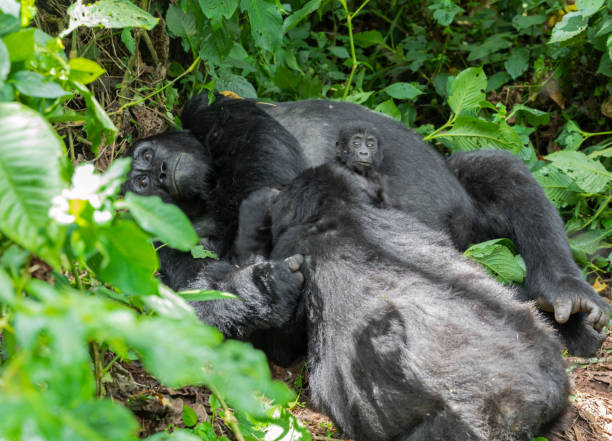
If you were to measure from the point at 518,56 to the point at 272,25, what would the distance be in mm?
2086

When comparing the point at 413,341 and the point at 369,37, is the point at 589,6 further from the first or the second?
the point at 413,341

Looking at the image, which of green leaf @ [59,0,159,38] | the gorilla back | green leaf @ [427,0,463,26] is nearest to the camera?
green leaf @ [59,0,159,38]

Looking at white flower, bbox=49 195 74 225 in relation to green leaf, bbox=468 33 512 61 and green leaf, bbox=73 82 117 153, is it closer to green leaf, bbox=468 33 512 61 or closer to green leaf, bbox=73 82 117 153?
green leaf, bbox=73 82 117 153

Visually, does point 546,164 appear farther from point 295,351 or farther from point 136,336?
point 136,336

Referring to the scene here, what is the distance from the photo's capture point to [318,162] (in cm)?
347

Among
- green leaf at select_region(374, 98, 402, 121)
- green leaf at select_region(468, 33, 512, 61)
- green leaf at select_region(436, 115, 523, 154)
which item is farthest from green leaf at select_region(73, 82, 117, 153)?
green leaf at select_region(468, 33, 512, 61)

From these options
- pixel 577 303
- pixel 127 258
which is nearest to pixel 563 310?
pixel 577 303

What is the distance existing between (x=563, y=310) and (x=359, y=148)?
1189mm

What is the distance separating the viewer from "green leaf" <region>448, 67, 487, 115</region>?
3.88m

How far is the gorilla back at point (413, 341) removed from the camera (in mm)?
1991

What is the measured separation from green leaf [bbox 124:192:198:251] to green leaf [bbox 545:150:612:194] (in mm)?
2896

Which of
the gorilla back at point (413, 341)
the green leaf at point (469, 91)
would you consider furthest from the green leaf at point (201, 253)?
the green leaf at point (469, 91)

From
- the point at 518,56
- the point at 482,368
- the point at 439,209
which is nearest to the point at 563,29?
the point at 518,56

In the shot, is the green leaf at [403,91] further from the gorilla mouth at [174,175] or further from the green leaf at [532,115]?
the gorilla mouth at [174,175]
